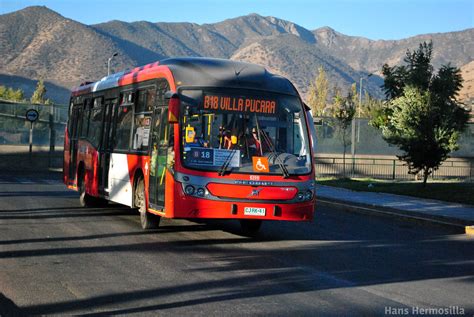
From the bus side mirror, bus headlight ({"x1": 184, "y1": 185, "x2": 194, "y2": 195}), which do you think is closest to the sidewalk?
bus headlight ({"x1": 184, "y1": 185, "x2": 194, "y2": 195})

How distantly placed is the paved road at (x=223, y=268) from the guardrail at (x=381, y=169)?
25.1 meters

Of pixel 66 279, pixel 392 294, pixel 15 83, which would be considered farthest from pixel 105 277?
pixel 15 83

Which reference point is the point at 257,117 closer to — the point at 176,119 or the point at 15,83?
the point at 176,119

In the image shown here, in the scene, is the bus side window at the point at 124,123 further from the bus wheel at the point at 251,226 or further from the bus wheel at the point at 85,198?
the bus wheel at the point at 85,198

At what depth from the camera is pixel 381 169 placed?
4391 centimetres

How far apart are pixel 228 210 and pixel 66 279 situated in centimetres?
437

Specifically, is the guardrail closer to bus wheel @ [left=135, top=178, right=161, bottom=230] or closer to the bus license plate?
bus wheel @ [left=135, top=178, right=161, bottom=230]

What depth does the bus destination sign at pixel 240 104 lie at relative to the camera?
46.2 feet

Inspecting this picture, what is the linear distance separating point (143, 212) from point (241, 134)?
9.20 ft

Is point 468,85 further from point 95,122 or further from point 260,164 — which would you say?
point 260,164

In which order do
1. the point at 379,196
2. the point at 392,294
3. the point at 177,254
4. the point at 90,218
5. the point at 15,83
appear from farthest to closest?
1. the point at 15,83
2. the point at 379,196
3. the point at 90,218
4. the point at 177,254
5. the point at 392,294

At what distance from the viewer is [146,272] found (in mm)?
10461

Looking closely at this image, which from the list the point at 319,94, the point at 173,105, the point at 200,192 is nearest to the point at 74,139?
the point at 173,105

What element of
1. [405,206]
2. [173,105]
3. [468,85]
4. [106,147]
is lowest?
[405,206]
